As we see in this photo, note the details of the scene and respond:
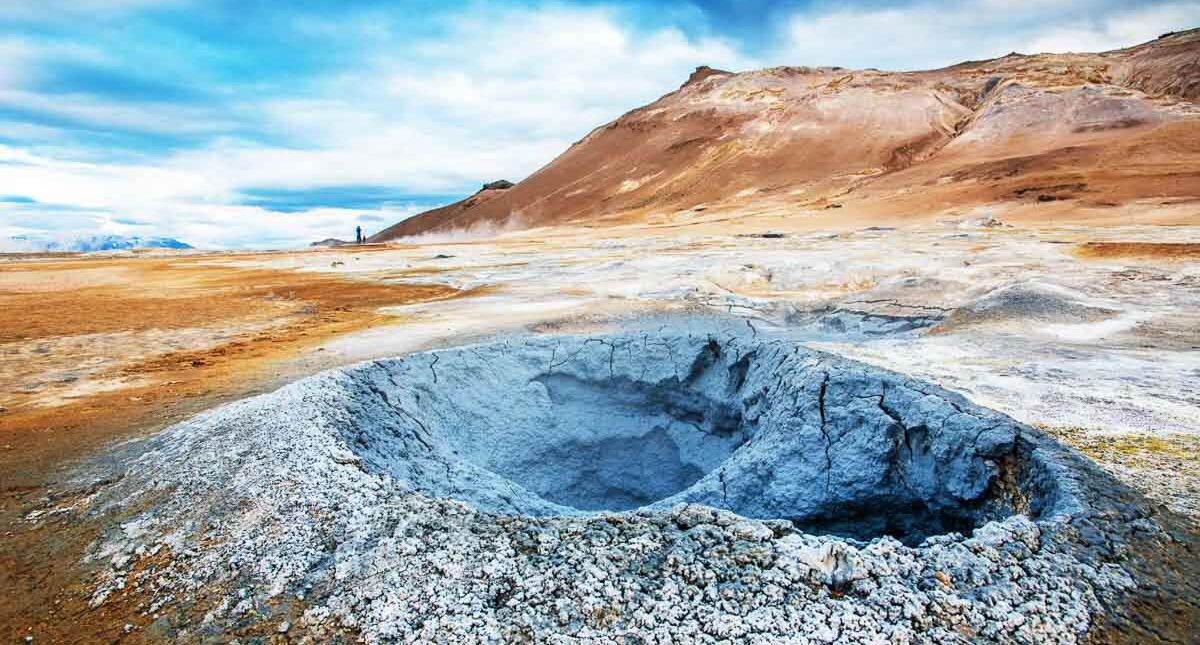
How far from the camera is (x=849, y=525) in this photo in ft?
12.0

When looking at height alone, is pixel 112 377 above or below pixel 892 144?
below

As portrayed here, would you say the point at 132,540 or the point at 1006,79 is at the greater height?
the point at 1006,79

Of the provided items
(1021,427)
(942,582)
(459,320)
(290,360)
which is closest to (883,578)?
(942,582)

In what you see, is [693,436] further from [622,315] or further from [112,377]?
[112,377]

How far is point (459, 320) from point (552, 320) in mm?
1328

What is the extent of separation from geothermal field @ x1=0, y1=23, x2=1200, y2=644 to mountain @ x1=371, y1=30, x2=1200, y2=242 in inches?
811

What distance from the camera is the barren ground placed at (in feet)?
10.6

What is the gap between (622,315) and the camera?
8.39 meters

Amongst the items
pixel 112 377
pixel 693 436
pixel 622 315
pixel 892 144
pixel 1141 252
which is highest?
pixel 892 144

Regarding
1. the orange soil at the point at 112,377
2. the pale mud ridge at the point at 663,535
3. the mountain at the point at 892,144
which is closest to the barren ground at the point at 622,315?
the orange soil at the point at 112,377

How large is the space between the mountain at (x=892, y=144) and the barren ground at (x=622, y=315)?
14658mm

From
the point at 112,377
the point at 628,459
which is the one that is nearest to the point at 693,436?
the point at 628,459

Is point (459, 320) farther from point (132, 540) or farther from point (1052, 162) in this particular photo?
point (1052, 162)

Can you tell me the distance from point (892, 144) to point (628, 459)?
45822mm
